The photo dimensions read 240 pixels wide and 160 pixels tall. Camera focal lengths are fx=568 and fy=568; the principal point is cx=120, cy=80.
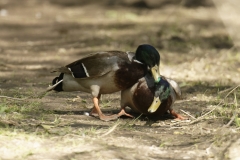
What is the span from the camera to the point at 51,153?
4082 millimetres

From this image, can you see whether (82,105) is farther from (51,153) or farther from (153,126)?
(51,153)

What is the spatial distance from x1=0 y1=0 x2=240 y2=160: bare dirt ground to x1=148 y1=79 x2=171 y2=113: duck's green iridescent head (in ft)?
0.73

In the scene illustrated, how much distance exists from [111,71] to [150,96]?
17.4 inches

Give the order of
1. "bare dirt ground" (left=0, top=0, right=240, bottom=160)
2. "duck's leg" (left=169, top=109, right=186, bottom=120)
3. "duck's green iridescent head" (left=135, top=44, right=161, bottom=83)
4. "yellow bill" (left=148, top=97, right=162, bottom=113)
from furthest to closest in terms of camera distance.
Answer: "duck's leg" (left=169, top=109, right=186, bottom=120), "duck's green iridescent head" (left=135, top=44, right=161, bottom=83), "yellow bill" (left=148, top=97, right=162, bottom=113), "bare dirt ground" (left=0, top=0, right=240, bottom=160)

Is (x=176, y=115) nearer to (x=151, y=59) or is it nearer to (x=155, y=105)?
(x=155, y=105)

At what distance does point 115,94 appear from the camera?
23.0 feet

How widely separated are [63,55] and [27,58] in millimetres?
651

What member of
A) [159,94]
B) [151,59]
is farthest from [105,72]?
[159,94]

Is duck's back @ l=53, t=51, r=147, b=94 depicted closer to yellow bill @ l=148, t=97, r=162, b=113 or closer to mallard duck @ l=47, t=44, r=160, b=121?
mallard duck @ l=47, t=44, r=160, b=121

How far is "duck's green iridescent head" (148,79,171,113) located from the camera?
530 centimetres

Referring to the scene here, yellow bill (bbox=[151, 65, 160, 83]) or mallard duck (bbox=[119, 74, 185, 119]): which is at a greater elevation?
yellow bill (bbox=[151, 65, 160, 83])

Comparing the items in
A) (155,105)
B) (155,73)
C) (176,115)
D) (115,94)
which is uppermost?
(155,73)

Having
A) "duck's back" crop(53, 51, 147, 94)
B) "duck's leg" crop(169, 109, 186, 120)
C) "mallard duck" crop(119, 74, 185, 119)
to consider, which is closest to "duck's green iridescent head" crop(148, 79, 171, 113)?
"mallard duck" crop(119, 74, 185, 119)

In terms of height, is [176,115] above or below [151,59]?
below
